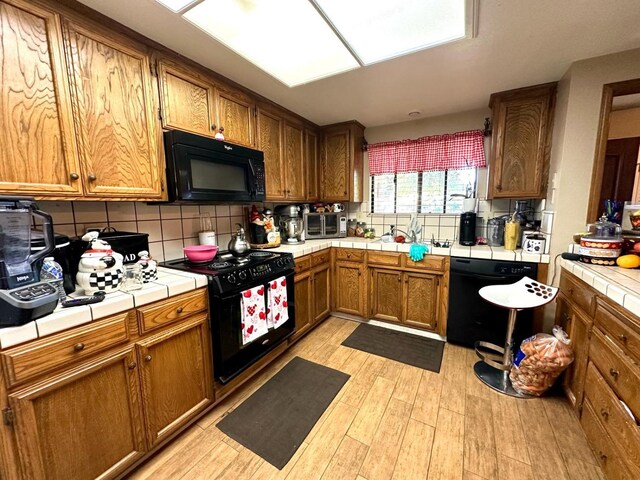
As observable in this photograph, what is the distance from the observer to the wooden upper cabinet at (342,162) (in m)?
3.00

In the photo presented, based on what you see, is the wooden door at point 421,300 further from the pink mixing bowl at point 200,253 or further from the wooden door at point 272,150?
the pink mixing bowl at point 200,253

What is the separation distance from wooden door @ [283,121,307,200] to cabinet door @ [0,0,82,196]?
1646 millimetres

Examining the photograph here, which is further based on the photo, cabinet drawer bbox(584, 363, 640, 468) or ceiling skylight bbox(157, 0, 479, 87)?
ceiling skylight bbox(157, 0, 479, 87)

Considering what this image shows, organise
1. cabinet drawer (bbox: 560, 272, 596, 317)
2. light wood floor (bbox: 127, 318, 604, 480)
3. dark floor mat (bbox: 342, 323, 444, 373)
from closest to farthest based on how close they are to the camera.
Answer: light wood floor (bbox: 127, 318, 604, 480) → cabinet drawer (bbox: 560, 272, 596, 317) → dark floor mat (bbox: 342, 323, 444, 373)

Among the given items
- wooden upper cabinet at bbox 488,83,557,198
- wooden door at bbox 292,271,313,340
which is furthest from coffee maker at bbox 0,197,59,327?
wooden upper cabinet at bbox 488,83,557,198

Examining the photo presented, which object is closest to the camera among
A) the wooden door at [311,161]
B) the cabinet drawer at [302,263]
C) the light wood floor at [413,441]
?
Result: the light wood floor at [413,441]

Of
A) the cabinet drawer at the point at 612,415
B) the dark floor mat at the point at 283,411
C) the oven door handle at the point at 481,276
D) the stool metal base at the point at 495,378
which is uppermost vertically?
the oven door handle at the point at 481,276

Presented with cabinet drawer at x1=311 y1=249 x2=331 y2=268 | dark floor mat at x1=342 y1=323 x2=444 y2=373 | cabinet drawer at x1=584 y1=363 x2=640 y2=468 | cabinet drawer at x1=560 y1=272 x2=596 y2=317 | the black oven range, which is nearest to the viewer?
cabinet drawer at x1=584 y1=363 x2=640 y2=468

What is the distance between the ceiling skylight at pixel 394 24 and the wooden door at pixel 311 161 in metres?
1.43

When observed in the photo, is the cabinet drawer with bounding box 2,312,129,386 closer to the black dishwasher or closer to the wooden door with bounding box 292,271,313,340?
the wooden door with bounding box 292,271,313,340

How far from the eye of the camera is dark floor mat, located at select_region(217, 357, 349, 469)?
1.41 m

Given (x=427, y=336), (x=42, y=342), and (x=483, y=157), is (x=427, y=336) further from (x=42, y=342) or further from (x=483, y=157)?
(x=42, y=342)

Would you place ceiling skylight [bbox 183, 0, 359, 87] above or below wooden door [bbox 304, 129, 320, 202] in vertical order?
above

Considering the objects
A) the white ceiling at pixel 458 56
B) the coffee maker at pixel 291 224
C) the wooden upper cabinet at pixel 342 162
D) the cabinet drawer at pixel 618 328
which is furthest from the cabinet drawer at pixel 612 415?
the wooden upper cabinet at pixel 342 162
